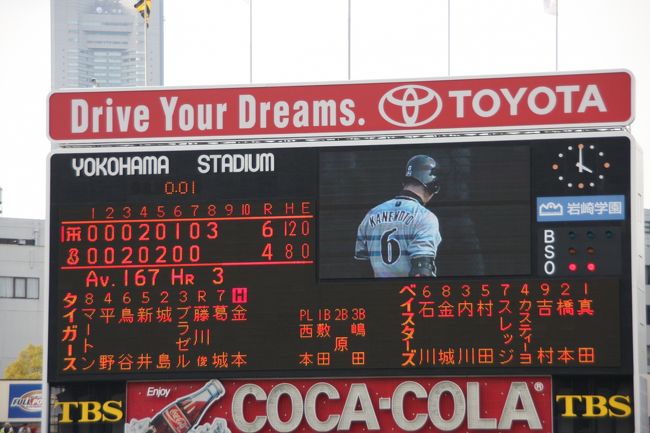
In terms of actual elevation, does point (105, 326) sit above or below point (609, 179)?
below

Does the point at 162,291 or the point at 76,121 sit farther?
the point at 76,121

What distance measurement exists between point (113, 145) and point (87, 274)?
2.02 m

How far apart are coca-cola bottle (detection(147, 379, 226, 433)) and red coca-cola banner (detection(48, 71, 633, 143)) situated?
3571 mm

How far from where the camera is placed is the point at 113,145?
2120cm

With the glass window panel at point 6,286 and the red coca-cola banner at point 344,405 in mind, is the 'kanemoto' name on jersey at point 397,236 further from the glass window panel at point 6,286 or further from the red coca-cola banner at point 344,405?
the glass window panel at point 6,286

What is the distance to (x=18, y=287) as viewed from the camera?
189ft

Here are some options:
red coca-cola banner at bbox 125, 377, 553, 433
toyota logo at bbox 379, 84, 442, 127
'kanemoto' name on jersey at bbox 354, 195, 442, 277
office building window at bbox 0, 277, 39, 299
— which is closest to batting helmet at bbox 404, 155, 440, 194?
'kanemoto' name on jersey at bbox 354, 195, 442, 277

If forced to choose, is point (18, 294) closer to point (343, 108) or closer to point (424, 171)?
point (343, 108)

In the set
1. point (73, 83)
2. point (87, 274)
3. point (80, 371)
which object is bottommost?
point (80, 371)

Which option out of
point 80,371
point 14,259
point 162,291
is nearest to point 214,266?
point 162,291

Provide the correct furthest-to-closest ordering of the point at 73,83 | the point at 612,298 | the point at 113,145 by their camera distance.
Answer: the point at 73,83
the point at 113,145
the point at 612,298

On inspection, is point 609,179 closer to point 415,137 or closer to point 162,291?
point 415,137

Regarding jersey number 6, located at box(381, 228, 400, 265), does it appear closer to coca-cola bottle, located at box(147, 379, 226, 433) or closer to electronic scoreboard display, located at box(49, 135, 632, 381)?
electronic scoreboard display, located at box(49, 135, 632, 381)

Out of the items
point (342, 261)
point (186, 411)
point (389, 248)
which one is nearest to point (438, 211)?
point (389, 248)
